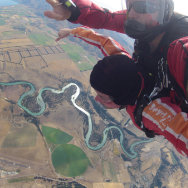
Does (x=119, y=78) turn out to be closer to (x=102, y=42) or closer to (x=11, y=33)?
(x=102, y=42)

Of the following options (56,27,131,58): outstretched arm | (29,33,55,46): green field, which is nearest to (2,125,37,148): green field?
(56,27,131,58): outstretched arm

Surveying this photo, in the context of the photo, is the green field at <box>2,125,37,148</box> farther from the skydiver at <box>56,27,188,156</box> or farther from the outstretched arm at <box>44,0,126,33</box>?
the skydiver at <box>56,27,188,156</box>

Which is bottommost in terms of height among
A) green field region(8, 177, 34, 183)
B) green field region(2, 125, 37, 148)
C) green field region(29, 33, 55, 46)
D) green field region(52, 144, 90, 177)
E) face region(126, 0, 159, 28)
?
green field region(52, 144, 90, 177)

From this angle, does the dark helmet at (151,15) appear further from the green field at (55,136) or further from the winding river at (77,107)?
the winding river at (77,107)

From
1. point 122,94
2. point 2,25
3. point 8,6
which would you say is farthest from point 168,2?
point 8,6

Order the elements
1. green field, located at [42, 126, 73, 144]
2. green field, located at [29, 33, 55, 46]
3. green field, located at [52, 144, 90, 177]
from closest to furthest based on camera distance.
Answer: green field, located at [52, 144, 90, 177]
green field, located at [42, 126, 73, 144]
green field, located at [29, 33, 55, 46]

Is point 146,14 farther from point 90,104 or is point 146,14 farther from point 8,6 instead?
point 8,6

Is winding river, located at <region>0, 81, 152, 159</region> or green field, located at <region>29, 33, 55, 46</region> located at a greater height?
green field, located at <region>29, 33, 55, 46</region>
